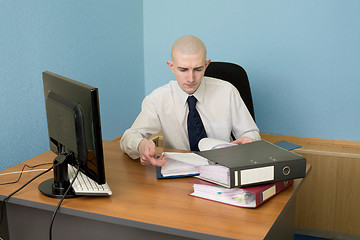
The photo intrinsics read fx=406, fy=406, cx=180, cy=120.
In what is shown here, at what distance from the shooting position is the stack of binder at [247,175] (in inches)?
52.8

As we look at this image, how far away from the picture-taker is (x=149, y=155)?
169 cm

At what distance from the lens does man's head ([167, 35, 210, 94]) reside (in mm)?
1882

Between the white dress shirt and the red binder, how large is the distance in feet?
2.25

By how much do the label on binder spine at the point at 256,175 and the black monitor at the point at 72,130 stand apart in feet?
1.53

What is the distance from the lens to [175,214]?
4.29 ft

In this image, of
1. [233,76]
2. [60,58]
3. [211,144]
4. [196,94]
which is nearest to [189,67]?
[196,94]

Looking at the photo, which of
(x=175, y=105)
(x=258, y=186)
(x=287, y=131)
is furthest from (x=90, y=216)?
(x=287, y=131)

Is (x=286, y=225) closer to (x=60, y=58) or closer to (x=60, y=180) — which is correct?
(x=60, y=180)

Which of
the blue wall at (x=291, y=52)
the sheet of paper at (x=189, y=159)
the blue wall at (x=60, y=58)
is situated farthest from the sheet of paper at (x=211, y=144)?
the blue wall at (x=291, y=52)

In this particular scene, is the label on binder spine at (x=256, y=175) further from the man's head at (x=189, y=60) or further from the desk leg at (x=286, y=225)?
the man's head at (x=189, y=60)

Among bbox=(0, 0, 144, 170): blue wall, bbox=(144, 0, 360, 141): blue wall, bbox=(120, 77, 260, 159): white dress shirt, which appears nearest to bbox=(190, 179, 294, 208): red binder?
bbox=(120, 77, 260, 159): white dress shirt

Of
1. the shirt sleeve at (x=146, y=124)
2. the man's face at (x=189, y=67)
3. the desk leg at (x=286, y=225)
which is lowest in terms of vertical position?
the desk leg at (x=286, y=225)

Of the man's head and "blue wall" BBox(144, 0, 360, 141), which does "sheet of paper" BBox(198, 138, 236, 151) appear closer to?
the man's head

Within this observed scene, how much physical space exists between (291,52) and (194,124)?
4.01 ft
